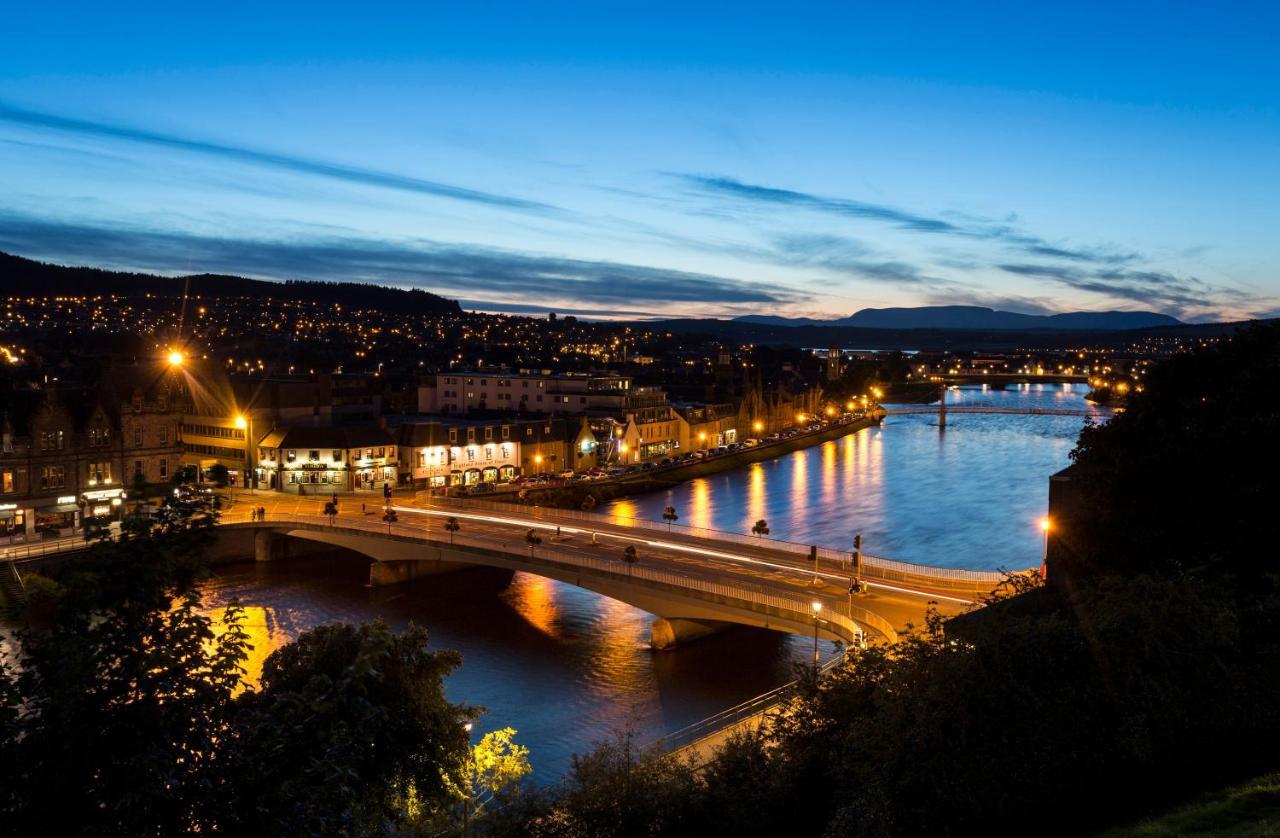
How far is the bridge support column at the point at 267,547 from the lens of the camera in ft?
122

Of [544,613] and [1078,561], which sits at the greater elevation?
[1078,561]

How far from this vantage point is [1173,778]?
1062 centimetres

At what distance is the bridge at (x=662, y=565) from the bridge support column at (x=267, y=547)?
4 cm

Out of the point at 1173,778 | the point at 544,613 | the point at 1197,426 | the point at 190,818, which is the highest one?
the point at 1197,426

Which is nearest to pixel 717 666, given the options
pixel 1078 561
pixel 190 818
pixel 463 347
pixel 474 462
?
pixel 1078 561

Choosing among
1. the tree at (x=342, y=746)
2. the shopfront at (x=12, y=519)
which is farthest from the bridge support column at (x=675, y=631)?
the shopfront at (x=12, y=519)

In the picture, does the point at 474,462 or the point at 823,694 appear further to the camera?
the point at 474,462

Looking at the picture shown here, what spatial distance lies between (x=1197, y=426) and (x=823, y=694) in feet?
30.6

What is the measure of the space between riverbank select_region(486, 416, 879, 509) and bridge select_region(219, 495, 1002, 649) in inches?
313

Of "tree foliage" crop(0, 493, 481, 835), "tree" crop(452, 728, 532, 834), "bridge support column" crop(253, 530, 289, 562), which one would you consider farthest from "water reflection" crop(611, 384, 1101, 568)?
"tree foliage" crop(0, 493, 481, 835)

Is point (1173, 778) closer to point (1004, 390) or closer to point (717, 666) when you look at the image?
point (717, 666)

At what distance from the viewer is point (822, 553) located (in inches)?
1198

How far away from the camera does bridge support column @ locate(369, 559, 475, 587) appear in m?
33.4

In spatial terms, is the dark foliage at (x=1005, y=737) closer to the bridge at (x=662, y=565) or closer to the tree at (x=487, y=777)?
the tree at (x=487, y=777)
